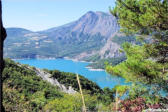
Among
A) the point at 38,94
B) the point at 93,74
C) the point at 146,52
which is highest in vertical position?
the point at 146,52

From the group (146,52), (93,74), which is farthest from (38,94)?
(93,74)

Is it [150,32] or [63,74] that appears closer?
[150,32]

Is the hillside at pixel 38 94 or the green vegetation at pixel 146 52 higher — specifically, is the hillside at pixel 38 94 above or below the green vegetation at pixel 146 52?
below

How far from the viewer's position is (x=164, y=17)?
21.6 feet

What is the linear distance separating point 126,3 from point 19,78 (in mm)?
26726

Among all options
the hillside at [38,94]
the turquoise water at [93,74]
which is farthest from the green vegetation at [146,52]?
Answer: the hillside at [38,94]

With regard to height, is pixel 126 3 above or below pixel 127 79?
above

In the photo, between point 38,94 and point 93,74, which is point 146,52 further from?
point 93,74

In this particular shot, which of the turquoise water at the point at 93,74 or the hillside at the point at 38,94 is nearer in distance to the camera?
the turquoise water at the point at 93,74

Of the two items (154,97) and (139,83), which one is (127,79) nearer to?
(139,83)

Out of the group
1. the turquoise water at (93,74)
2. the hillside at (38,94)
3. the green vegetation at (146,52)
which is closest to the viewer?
the turquoise water at (93,74)

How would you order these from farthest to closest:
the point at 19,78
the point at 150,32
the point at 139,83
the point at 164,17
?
1. the point at 19,78
2. the point at 150,32
3. the point at 139,83
4. the point at 164,17

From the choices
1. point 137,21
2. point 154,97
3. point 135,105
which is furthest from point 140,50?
point 135,105

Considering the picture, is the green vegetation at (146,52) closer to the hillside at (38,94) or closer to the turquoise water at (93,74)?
the turquoise water at (93,74)
